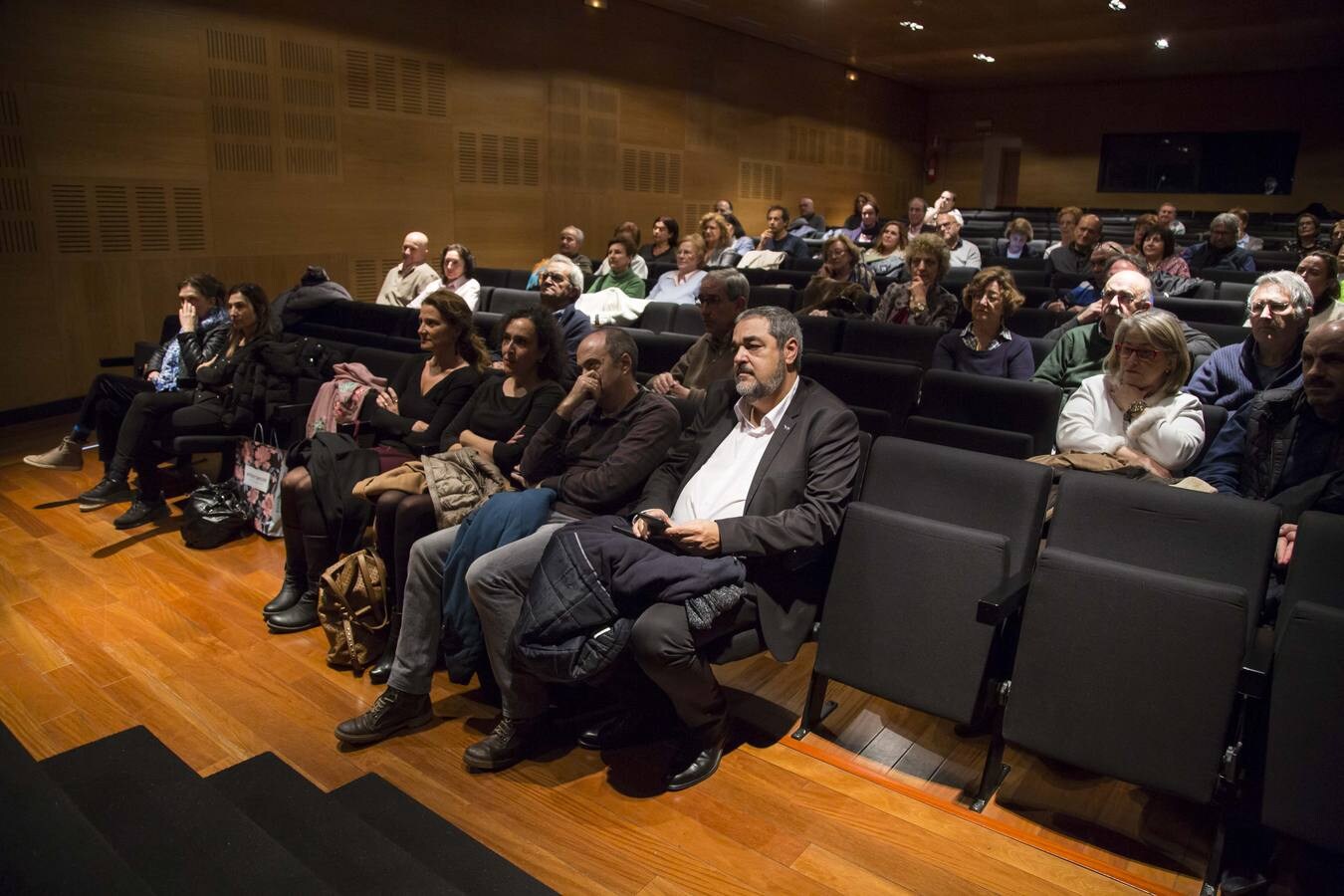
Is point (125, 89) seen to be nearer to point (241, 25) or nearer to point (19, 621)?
point (241, 25)

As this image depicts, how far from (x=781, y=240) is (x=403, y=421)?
5.66 m

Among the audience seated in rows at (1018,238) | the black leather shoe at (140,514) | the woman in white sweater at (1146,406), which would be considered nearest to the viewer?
the woman in white sweater at (1146,406)

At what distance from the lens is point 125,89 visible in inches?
244

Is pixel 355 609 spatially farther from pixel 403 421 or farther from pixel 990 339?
pixel 990 339

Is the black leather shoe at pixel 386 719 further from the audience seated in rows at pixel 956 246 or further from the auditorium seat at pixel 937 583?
the audience seated in rows at pixel 956 246

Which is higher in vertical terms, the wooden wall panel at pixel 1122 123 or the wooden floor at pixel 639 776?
the wooden wall panel at pixel 1122 123

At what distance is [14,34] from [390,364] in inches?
161

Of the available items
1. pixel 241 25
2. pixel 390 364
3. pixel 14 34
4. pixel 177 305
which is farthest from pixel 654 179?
pixel 390 364

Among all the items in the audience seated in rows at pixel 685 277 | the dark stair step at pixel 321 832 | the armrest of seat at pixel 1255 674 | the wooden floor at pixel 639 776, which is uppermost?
the audience seated in rows at pixel 685 277

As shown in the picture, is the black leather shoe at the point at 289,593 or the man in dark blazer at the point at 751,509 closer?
the man in dark blazer at the point at 751,509

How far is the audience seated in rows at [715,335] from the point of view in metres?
3.65

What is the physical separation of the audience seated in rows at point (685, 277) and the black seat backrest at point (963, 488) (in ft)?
10.7

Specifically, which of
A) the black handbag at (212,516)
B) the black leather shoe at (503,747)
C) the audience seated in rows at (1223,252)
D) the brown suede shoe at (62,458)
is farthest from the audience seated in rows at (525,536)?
the audience seated in rows at (1223,252)

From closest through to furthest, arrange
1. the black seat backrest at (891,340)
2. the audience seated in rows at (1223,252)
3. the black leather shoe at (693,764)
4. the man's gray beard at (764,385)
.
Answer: the black leather shoe at (693,764) → the man's gray beard at (764,385) → the black seat backrest at (891,340) → the audience seated in rows at (1223,252)
